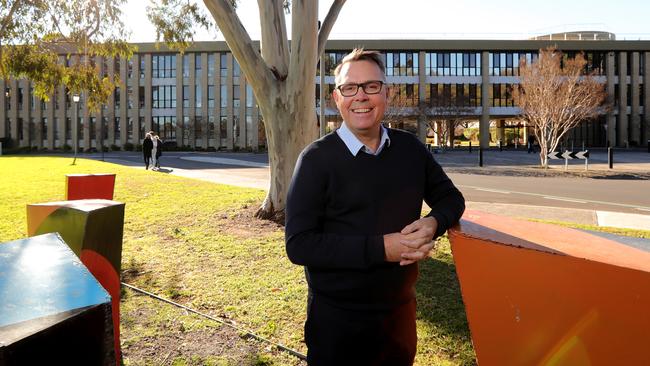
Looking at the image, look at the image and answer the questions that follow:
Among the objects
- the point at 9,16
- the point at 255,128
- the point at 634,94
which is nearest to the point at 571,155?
the point at 9,16

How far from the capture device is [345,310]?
207 centimetres

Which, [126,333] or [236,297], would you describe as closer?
[126,333]

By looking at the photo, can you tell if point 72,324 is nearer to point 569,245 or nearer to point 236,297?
point 569,245

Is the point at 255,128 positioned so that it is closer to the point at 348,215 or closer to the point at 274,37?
the point at 274,37

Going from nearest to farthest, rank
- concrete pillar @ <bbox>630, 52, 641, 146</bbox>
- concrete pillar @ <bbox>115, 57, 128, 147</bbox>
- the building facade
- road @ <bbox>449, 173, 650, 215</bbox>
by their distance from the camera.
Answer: road @ <bbox>449, 173, 650, 215</bbox>
the building facade
concrete pillar @ <bbox>630, 52, 641, 146</bbox>
concrete pillar @ <bbox>115, 57, 128, 147</bbox>

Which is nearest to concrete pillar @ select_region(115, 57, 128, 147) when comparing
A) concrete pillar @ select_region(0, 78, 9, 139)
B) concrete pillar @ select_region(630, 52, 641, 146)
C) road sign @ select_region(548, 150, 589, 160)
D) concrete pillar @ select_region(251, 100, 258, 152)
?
concrete pillar @ select_region(251, 100, 258, 152)

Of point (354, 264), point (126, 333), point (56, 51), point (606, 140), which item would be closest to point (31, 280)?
point (354, 264)

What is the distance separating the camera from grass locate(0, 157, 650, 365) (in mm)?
3699

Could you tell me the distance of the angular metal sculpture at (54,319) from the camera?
49.3 inches

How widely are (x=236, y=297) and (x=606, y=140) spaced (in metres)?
60.7

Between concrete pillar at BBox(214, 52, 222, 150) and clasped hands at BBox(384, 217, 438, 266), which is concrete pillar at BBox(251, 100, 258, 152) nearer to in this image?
concrete pillar at BBox(214, 52, 222, 150)

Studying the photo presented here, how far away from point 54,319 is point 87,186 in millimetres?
6063

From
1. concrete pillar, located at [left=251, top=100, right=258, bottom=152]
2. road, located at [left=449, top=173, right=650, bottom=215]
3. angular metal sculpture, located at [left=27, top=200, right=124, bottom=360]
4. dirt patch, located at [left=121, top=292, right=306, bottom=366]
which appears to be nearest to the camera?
angular metal sculpture, located at [left=27, top=200, right=124, bottom=360]

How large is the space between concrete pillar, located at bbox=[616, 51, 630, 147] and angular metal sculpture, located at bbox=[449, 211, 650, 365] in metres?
62.2
